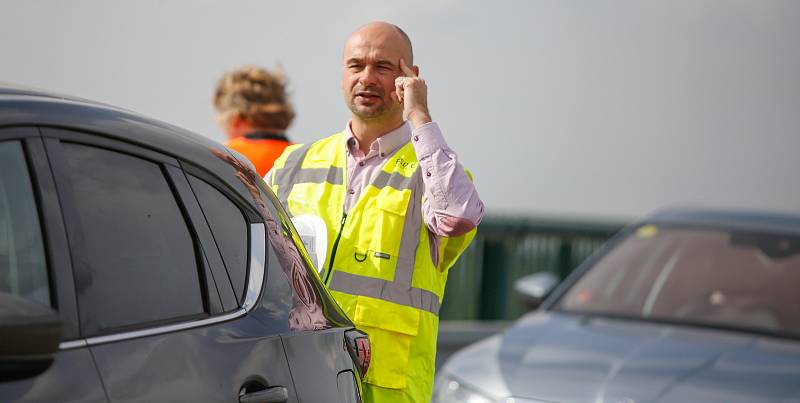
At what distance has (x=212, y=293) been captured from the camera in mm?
3230

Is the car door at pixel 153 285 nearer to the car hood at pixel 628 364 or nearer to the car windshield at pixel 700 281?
the car hood at pixel 628 364

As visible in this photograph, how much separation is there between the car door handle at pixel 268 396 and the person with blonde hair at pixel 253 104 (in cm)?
391

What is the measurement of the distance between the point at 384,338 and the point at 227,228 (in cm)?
128

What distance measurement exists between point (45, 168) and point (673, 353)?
433 cm

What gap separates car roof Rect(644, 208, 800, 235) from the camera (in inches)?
309

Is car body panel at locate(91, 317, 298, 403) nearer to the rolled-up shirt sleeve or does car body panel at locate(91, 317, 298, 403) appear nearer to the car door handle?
the car door handle

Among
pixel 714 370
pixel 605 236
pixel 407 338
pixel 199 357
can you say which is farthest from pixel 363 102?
pixel 605 236

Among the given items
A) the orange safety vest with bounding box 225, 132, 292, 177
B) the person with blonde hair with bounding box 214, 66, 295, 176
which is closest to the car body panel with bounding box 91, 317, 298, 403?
the orange safety vest with bounding box 225, 132, 292, 177

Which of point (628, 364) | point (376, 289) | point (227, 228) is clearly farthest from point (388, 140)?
point (628, 364)

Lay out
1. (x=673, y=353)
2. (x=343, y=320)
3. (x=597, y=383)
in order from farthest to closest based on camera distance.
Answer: (x=673, y=353)
(x=597, y=383)
(x=343, y=320)

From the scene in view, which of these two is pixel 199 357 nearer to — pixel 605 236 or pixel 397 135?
pixel 397 135

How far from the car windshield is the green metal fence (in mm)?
5642

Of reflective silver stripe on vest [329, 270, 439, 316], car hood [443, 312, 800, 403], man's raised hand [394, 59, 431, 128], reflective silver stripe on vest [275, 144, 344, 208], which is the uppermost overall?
man's raised hand [394, 59, 431, 128]

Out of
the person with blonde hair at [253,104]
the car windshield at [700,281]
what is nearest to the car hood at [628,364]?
the car windshield at [700,281]
